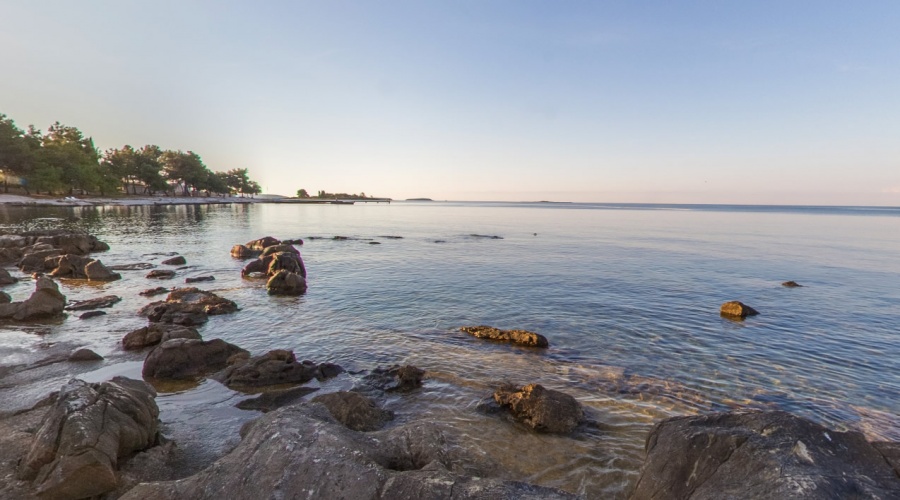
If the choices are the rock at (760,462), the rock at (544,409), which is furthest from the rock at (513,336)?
the rock at (760,462)

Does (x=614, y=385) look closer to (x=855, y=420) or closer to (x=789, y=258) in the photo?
(x=855, y=420)

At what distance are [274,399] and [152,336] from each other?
815 cm

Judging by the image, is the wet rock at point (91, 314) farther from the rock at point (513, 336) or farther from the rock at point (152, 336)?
the rock at point (513, 336)

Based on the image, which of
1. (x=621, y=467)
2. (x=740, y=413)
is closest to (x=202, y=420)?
(x=621, y=467)

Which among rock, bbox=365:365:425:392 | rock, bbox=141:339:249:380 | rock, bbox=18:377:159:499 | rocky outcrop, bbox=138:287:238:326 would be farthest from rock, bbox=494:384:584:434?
rocky outcrop, bbox=138:287:238:326

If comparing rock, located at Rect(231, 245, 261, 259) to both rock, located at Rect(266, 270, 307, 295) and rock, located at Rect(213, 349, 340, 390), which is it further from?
rock, located at Rect(213, 349, 340, 390)

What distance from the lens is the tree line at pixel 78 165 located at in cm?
9669

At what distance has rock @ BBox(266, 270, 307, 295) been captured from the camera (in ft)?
86.8

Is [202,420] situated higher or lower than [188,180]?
lower

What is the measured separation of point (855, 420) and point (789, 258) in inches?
1657

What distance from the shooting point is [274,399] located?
1163 cm

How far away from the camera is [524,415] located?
36.1 feet

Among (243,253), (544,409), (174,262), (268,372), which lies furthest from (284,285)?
(544,409)

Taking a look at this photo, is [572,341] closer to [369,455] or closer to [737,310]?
[737,310]
